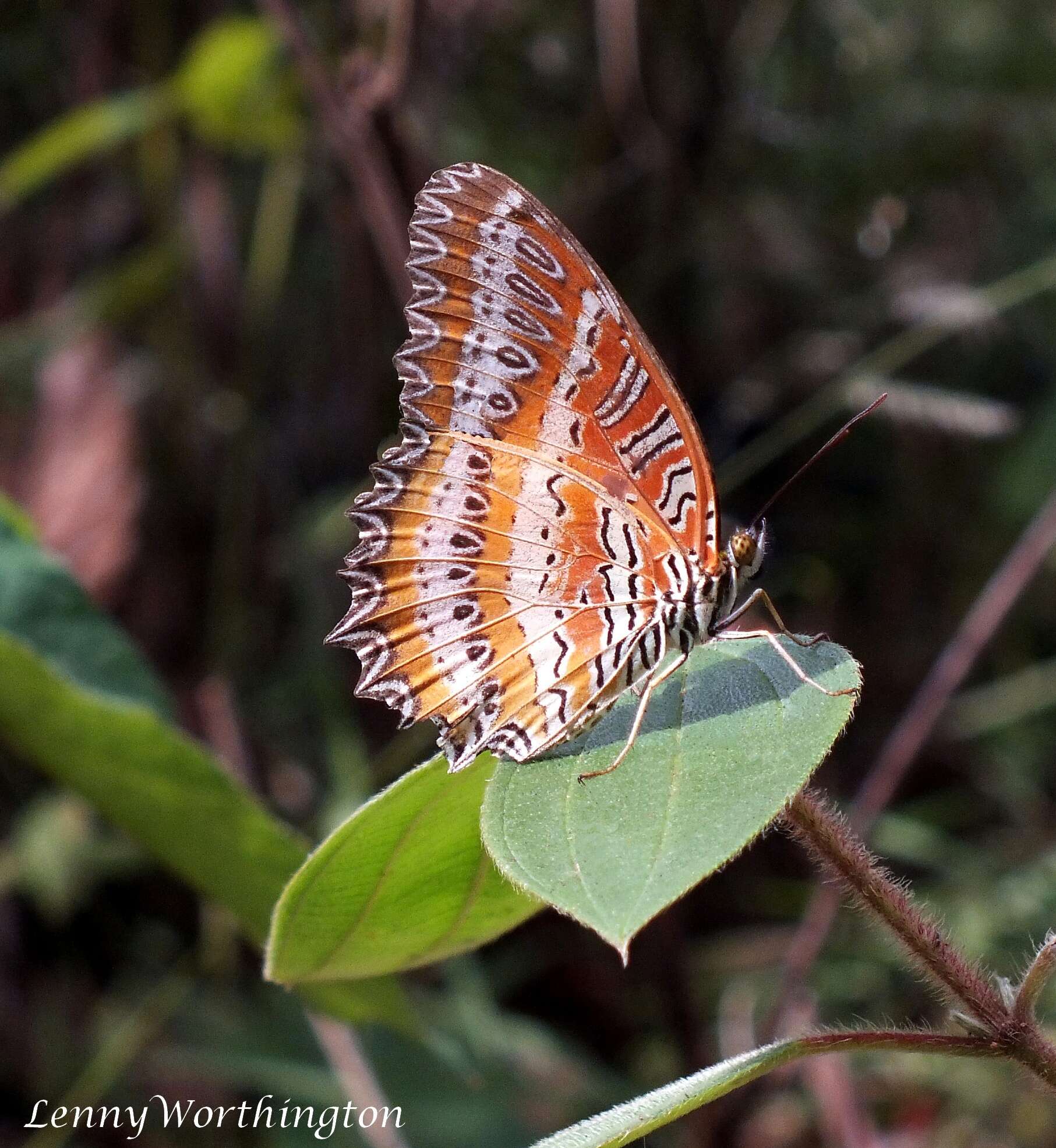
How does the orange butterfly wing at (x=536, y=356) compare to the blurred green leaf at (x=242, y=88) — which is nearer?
the orange butterfly wing at (x=536, y=356)

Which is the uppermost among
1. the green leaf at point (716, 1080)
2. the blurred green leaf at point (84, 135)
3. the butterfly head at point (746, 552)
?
the blurred green leaf at point (84, 135)

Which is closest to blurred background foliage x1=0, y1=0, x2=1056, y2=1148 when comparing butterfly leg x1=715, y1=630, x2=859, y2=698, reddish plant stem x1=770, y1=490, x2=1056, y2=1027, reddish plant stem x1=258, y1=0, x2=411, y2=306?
reddish plant stem x1=258, y1=0, x2=411, y2=306

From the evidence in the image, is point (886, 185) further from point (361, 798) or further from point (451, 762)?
point (451, 762)

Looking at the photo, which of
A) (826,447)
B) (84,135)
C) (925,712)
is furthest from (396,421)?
(826,447)

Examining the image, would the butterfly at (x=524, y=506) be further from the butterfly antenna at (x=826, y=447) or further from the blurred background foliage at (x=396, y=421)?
the blurred background foliage at (x=396, y=421)

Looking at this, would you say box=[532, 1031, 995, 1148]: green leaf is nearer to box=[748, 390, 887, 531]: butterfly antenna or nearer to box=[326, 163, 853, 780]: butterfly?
box=[326, 163, 853, 780]: butterfly

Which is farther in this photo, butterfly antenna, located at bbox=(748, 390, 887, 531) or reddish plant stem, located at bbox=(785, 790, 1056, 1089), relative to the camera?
butterfly antenna, located at bbox=(748, 390, 887, 531)

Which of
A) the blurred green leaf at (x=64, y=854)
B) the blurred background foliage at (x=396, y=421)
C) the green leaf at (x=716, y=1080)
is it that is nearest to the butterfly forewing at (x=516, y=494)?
the green leaf at (x=716, y=1080)

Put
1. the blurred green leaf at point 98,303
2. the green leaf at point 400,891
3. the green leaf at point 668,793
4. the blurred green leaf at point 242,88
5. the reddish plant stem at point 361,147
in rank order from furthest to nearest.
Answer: the blurred green leaf at point 98,303
the blurred green leaf at point 242,88
the reddish plant stem at point 361,147
the green leaf at point 400,891
the green leaf at point 668,793
